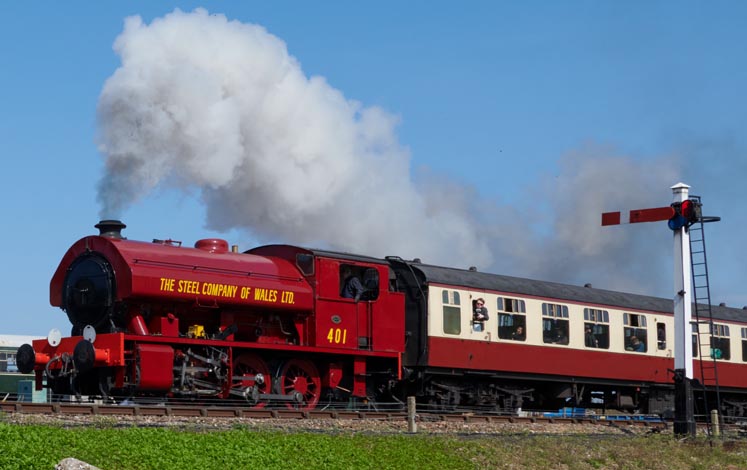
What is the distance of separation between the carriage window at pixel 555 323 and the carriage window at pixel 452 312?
2.90 m

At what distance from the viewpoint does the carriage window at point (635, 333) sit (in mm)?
28844

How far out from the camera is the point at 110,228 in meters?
21.0

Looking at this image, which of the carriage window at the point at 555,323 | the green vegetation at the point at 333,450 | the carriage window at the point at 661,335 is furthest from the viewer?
the carriage window at the point at 661,335

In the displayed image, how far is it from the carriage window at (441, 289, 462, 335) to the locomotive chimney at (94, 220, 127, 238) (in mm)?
7786

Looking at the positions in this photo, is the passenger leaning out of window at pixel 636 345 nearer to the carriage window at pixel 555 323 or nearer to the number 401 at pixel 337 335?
the carriage window at pixel 555 323

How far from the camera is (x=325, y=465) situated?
45.1 feet

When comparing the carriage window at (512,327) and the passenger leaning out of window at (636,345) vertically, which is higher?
the carriage window at (512,327)

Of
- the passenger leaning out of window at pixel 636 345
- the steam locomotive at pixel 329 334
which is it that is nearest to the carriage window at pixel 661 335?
the steam locomotive at pixel 329 334

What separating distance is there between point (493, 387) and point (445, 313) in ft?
9.19

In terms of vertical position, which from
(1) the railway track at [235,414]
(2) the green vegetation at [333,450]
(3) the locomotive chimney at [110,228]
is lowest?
(2) the green vegetation at [333,450]

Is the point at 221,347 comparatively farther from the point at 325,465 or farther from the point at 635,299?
the point at 635,299

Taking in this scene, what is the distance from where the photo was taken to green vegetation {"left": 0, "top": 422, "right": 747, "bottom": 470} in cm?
1238

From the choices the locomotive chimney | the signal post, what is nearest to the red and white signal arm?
the signal post

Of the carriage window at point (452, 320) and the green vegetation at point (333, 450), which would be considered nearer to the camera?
the green vegetation at point (333, 450)
